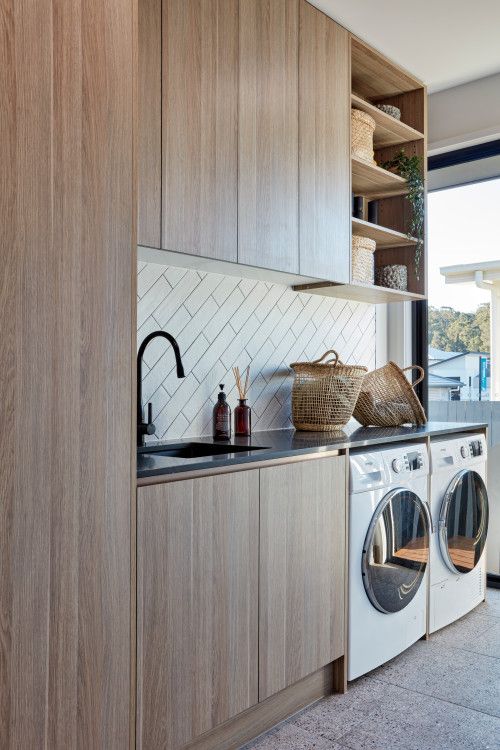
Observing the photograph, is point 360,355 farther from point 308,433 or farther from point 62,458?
point 62,458

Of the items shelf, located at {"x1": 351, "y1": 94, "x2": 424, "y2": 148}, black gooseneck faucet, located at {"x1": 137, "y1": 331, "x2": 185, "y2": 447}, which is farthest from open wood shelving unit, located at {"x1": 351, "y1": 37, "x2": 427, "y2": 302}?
black gooseneck faucet, located at {"x1": 137, "y1": 331, "x2": 185, "y2": 447}

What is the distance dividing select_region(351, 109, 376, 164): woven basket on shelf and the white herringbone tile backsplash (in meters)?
0.72

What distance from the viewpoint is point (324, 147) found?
2797 mm

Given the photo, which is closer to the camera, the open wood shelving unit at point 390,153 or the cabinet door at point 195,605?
the cabinet door at point 195,605

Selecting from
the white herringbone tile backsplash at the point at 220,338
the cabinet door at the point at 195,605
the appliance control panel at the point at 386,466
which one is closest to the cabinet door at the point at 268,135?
the white herringbone tile backsplash at the point at 220,338

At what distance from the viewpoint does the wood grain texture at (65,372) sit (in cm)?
128

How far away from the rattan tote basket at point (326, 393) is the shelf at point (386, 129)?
125 cm

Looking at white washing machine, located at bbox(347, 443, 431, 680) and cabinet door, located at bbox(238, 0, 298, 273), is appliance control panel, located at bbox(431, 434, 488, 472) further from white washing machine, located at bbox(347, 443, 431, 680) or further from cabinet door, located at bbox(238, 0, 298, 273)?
cabinet door, located at bbox(238, 0, 298, 273)

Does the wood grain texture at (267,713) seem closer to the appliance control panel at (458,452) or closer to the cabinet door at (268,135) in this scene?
the appliance control panel at (458,452)

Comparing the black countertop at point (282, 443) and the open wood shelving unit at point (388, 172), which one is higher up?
the open wood shelving unit at point (388, 172)

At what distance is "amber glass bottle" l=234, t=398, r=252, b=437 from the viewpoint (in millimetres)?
2773

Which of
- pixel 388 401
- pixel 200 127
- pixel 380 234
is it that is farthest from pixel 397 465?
pixel 200 127

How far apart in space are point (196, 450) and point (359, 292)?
1.32m

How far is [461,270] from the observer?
392 cm
